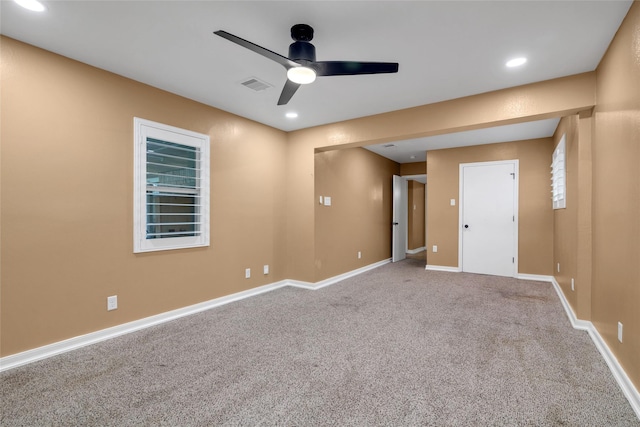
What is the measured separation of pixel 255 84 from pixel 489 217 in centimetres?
479

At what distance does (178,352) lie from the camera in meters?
2.56

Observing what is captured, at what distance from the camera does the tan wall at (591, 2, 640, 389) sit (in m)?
1.86

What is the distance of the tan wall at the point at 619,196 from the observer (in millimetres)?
1855

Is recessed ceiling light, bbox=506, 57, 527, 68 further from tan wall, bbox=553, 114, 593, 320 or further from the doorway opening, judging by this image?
the doorway opening

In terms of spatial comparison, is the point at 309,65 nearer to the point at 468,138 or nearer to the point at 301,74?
the point at 301,74

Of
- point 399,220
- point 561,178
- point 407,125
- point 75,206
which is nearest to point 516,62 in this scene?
point 407,125

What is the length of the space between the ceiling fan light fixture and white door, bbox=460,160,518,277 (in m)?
4.74

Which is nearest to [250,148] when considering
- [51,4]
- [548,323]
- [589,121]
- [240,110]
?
[240,110]

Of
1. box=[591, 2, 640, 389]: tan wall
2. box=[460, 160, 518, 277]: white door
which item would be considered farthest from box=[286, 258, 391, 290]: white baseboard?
box=[591, 2, 640, 389]: tan wall

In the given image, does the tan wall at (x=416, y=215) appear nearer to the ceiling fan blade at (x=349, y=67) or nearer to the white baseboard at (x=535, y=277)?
the white baseboard at (x=535, y=277)

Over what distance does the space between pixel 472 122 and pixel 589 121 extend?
1005mm

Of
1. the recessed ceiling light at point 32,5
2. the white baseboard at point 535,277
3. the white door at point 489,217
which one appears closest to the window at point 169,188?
the recessed ceiling light at point 32,5

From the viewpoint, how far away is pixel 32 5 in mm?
1980

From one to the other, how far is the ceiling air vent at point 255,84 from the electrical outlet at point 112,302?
2.41 m
